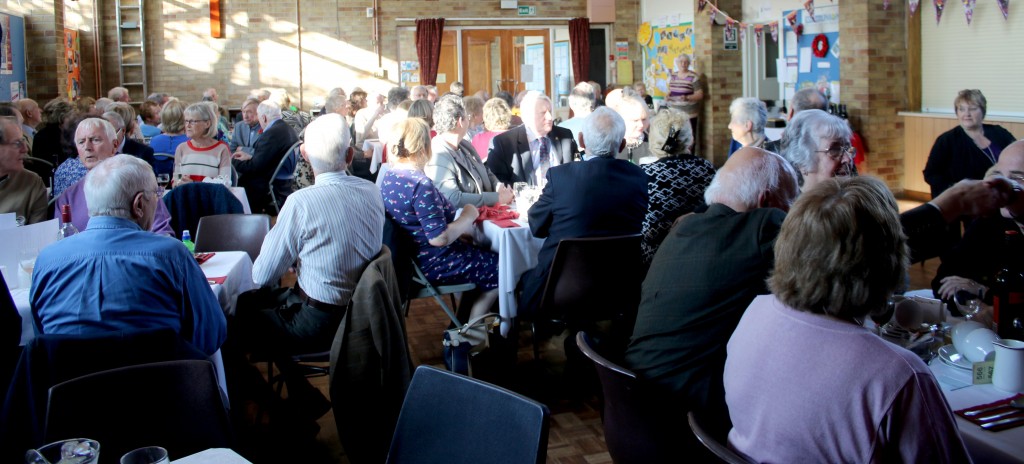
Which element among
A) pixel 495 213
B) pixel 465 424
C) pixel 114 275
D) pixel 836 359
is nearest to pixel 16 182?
pixel 114 275

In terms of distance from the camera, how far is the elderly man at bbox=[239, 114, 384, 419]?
11.8 feet

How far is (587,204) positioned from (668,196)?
471mm

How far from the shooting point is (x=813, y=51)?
1110 cm

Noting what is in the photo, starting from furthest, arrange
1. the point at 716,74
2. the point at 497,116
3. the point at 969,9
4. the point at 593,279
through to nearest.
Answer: the point at 716,74
the point at 969,9
the point at 497,116
the point at 593,279

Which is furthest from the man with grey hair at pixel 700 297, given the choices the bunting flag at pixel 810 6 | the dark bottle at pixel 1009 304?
the bunting flag at pixel 810 6

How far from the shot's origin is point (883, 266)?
179 centimetres

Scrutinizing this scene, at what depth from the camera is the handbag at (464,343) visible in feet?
13.3

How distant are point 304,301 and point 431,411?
5.97 feet

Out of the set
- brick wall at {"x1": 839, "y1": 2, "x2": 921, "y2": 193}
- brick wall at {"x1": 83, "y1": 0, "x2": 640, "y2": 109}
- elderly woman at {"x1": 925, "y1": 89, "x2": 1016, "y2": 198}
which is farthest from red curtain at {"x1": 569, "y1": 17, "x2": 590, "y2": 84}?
elderly woman at {"x1": 925, "y1": 89, "x2": 1016, "y2": 198}

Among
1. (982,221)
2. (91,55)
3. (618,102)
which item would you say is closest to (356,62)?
(91,55)

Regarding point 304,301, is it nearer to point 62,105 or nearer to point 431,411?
point 431,411

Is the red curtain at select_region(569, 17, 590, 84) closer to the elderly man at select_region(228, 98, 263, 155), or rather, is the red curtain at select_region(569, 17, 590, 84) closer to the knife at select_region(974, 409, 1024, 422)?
the elderly man at select_region(228, 98, 263, 155)

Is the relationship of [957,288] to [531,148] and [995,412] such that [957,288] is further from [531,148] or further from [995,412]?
[531,148]

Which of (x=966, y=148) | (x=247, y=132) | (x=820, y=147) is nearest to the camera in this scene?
(x=820, y=147)
